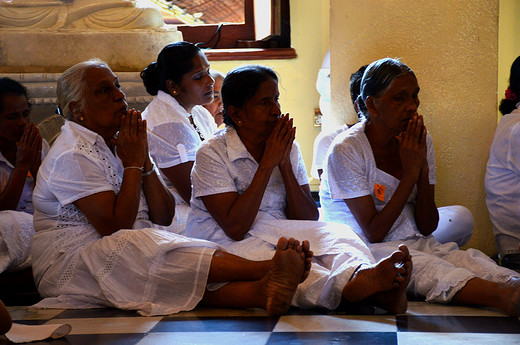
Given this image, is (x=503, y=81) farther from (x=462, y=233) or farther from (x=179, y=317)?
(x=179, y=317)

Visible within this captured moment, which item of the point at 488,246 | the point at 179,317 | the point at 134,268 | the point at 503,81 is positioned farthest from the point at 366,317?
the point at 503,81

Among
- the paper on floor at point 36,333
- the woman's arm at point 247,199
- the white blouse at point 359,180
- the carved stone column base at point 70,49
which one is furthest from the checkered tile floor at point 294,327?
the carved stone column base at point 70,49

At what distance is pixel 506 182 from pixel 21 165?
228 centimetres

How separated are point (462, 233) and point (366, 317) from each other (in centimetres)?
117

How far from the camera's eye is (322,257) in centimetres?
273

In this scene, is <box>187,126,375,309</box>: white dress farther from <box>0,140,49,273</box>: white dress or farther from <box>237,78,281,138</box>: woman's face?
<box>0,140,49,273</box>: white dress

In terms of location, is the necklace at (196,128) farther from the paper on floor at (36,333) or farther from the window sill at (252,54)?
the window sill at (252,54)

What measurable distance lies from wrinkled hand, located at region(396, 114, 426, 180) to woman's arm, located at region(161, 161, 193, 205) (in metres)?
1.05

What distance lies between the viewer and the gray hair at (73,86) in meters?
2.92

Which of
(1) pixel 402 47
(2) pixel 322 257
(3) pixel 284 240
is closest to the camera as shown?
(3) pixel 284 240

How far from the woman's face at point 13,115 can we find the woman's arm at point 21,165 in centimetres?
8

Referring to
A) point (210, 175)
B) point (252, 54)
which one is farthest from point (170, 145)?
point (252, 54)

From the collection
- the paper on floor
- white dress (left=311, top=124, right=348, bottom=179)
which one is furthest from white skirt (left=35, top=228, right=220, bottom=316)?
white dress (left=311, top=124, right=348, bottom=179)

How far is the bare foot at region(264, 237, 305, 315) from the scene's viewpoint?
7.82 feet
